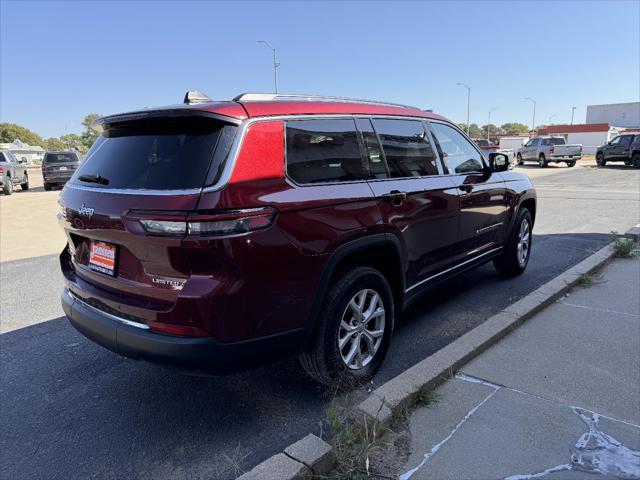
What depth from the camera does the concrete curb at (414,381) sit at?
2.23 meters

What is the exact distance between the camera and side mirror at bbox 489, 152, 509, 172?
4.93m

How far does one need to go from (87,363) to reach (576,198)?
14347 millimetres

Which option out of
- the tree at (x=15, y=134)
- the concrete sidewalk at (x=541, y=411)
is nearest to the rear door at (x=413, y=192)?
the concrete sidewalk at (x=541, y=411)

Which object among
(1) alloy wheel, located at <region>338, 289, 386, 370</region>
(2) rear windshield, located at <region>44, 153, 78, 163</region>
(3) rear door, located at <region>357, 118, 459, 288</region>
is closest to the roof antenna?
(3) rear door, located at <region>357, 118, 459, 288</region>

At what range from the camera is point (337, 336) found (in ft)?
9.66

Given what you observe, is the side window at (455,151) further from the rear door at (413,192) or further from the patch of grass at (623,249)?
the patch of grass at (623,249)

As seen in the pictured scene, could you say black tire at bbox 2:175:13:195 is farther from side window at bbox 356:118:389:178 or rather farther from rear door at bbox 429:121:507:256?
side window at bbox 356:118:389:178

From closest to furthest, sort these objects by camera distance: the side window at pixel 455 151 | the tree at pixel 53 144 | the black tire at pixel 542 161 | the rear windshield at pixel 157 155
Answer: the rear windshield at pixel 157 155
the side window at pixel 455 151
the black tire at pixel 542 161
the tree at pixel 53 144

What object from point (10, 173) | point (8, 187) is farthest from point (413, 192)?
point (10, 173)

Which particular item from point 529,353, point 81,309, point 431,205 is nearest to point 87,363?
point 81,309

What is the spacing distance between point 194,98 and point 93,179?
2.66 feet

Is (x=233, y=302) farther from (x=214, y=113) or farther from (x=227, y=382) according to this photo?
(x=227, y=382)

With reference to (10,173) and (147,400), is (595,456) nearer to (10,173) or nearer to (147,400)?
(147,400)

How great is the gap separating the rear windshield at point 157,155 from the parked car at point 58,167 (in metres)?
20.5
